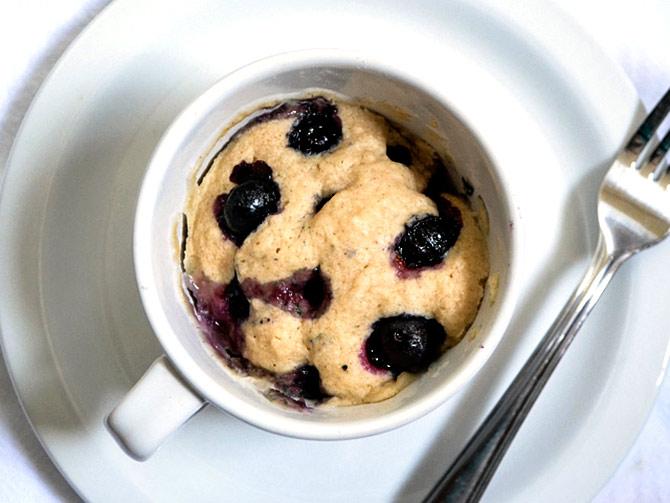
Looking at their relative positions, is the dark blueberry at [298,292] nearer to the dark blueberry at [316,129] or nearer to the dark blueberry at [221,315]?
the dark blueberry at [221,315]

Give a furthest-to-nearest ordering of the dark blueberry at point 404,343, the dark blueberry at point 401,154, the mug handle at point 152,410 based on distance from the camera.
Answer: the dark blueberry at point 401,154 < the dark blueberry at point 404,343 < the mug handle at point 152,410

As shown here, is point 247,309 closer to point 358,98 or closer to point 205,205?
point 205,205

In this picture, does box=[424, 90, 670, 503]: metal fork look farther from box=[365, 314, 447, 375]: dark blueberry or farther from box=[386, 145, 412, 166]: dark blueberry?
box=[386, 145, 412, 166]: dark blueberry

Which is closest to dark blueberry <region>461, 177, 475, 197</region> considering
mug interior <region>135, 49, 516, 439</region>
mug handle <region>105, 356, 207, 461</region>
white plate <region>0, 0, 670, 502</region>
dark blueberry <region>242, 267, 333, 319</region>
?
mug interior <region>135, 49, 516, 439</region>

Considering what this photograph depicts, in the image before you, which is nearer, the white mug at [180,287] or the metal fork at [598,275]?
the white mug at [180,287]

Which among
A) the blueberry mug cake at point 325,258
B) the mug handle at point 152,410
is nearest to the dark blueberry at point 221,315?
the blueberry mug cake at point 325,258

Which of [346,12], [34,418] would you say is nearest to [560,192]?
[346,12]

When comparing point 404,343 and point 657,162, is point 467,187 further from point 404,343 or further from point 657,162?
point 657,162
